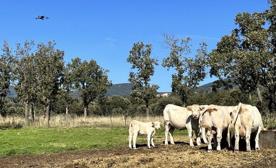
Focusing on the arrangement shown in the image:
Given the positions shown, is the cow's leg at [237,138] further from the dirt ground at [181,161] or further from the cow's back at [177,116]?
the cow's back at [177,116]

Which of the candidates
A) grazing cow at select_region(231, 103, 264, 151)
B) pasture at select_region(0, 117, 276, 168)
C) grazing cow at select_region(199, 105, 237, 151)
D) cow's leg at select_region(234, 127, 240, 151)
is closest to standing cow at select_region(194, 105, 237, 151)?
grazing cow at select_region(199, 105, 237, 151)

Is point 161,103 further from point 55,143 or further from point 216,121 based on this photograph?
point 216,121

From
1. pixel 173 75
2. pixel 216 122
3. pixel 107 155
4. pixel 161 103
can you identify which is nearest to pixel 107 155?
pixel 107 155

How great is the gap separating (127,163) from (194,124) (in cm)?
924

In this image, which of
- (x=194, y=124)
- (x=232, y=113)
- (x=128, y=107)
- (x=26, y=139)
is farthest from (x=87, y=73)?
(x=232, y=113)

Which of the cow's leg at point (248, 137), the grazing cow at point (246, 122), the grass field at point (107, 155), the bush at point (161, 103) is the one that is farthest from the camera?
the bush at point (161, 103)

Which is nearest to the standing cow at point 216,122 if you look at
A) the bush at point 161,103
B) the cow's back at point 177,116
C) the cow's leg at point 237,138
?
the cow's leg at point 237,138

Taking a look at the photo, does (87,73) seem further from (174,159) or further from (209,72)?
(174,159)

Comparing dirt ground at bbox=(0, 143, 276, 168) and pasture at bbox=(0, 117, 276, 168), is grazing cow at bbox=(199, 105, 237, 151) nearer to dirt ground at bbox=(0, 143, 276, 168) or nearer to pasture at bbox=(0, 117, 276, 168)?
pasture at bbox=(0, 117, 276, 168)

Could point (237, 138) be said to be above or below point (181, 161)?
above

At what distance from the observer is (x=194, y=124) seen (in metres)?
26.6

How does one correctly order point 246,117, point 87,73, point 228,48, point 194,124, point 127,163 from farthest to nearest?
point 87,73 < point 228,48 < point 194,124 < point 246,117 < point 127,163

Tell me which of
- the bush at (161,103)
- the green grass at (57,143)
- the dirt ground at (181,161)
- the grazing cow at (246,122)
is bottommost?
the dirt ground at (181,161)

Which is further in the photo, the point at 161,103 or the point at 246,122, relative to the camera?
the point at 161,103
